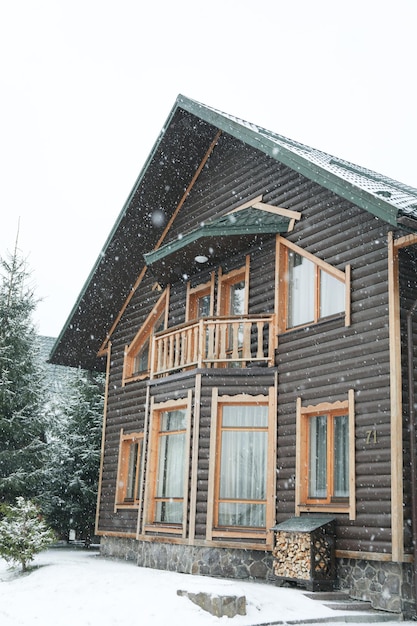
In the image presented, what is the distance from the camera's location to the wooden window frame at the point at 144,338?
1659 cm

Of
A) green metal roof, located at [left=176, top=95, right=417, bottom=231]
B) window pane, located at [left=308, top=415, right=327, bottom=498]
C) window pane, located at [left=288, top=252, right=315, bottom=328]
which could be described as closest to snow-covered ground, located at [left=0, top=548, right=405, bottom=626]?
window pane, located at [left=308, top=415, right=327, bottom=498]

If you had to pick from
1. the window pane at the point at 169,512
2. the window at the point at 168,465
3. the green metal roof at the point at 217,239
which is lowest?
the window pane at the point at 169,512

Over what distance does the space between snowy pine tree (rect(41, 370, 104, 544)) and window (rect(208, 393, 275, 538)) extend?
7465 millimetres

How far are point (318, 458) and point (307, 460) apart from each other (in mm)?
215

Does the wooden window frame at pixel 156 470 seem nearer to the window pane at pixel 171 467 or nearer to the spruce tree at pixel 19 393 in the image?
the window pane at pixel 171 467

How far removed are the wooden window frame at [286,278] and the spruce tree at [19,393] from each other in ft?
26.0

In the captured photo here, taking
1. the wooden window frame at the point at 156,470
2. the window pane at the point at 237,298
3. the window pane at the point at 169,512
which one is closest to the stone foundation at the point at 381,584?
the wooden window frame at the point at 156,470

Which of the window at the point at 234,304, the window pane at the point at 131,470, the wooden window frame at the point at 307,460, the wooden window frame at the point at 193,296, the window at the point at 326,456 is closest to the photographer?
the wooden window frame at the point at 307,460

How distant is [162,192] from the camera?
16375 mm

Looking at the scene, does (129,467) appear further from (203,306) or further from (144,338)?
(203,306)

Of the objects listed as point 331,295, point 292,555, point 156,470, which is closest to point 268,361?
point 331,295

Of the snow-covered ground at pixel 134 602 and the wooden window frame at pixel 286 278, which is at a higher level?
the wooden window frame at pixel 286 278

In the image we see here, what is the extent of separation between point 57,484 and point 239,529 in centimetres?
922

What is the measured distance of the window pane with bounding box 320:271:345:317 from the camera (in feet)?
38.9
